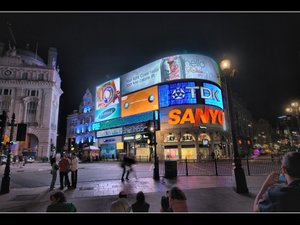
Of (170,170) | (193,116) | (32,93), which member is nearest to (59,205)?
(170,170)

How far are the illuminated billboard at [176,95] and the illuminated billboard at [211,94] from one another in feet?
7.16

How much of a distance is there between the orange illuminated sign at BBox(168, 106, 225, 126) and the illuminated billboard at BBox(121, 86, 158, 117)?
15.4 feet

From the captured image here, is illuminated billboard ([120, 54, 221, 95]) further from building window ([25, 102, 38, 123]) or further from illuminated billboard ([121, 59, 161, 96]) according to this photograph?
building window ([25, 102, 38, 123])

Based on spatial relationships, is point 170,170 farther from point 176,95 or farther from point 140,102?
point 140,102

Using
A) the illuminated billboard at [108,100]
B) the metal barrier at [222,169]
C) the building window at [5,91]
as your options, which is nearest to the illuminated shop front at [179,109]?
the illuminated billboard at [108,100]

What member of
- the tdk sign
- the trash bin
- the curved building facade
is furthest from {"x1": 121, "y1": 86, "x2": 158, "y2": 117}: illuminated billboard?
the trash bin

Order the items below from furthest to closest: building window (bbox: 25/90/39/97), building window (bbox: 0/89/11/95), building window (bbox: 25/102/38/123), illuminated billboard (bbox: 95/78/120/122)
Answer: building window (bbox: 25/90/39/97) → building window (bbox: 25/102/38/123) → building window (bbox: 0/89/11/95) → illuminated billboard (bbox: 95/78/120/122)

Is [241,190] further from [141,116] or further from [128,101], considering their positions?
[128,101]

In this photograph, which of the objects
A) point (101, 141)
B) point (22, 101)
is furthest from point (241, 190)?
point (22, 101)

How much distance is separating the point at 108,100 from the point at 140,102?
43.5 feet

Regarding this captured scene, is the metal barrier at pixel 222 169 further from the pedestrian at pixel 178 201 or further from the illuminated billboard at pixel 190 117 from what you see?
the illuminated billboard at pixel 190 117

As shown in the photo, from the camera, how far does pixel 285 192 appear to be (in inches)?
88.9

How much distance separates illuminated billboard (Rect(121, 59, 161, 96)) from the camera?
45953mm
